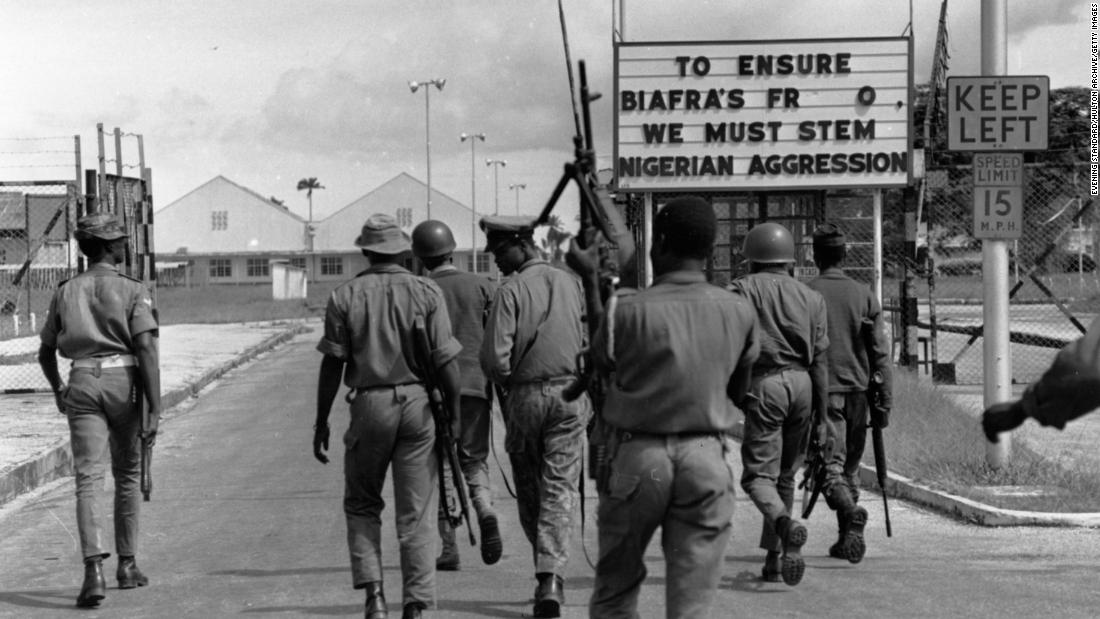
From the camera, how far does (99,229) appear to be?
24.1 feet

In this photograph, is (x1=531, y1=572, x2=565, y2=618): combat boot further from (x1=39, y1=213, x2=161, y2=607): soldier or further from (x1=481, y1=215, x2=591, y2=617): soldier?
(x1=39, y1=213, x2=161, y2=607): soldier

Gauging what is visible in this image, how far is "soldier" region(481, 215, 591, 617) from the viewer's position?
6.89 metres

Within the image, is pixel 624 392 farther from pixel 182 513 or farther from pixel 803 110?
pixel 803 110

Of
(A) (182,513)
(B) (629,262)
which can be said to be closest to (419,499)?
(B) (629,262)

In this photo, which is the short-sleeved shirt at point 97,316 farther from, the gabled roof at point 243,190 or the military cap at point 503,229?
the gabled roof at point 243,190

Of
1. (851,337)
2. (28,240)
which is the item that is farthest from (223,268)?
(851,337)

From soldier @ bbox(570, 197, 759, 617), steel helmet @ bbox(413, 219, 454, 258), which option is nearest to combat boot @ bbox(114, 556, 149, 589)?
steel helmet @ bbox(413, 219, 454, 258)

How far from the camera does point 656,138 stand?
1800cm

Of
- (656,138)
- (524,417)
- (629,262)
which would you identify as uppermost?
(656,138)

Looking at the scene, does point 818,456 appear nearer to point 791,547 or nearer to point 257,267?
point 791,547

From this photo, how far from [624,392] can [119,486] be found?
3725mm

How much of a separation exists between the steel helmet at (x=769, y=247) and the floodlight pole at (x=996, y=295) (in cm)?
381

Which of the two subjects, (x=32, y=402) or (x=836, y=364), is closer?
(x=836, y=364)

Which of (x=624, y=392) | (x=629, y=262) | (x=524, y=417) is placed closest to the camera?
(x=624, y=392)
